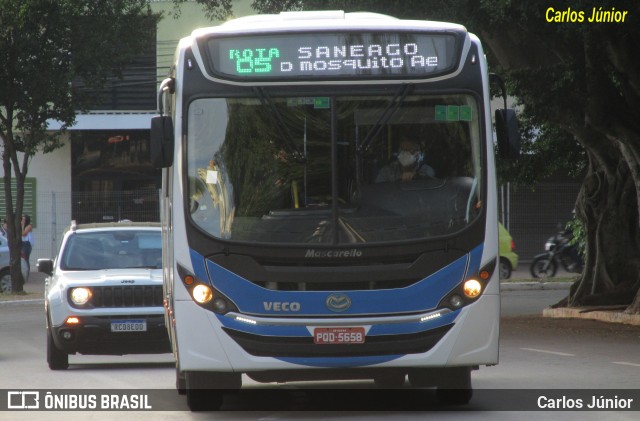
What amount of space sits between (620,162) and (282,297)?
14.5 m

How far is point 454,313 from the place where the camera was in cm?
1018

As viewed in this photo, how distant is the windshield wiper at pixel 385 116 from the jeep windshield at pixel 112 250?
6.97 metres

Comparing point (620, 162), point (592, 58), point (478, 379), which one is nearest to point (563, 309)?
point (620, 162)

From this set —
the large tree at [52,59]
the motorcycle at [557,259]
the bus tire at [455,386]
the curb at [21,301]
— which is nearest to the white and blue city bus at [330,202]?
the bus tire at [455,386]

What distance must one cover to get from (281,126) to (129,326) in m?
6.12

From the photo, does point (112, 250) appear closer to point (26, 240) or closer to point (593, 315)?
point (593, 315)

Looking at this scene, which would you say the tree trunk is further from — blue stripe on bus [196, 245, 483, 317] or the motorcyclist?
blue stripe on bus [196, 245, 483, 317]

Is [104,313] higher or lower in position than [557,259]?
higher

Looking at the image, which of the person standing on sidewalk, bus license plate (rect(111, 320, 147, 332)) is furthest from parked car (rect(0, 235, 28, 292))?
bus license plate (rect(111, 320, 147, 332))

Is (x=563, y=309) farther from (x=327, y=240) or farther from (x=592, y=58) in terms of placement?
(x=327, y=240)

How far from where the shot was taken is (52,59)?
3103cm

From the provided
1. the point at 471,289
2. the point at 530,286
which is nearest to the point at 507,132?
the point at 471,289

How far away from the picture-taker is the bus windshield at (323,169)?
10.3 m

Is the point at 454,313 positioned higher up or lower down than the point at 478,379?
higher up
